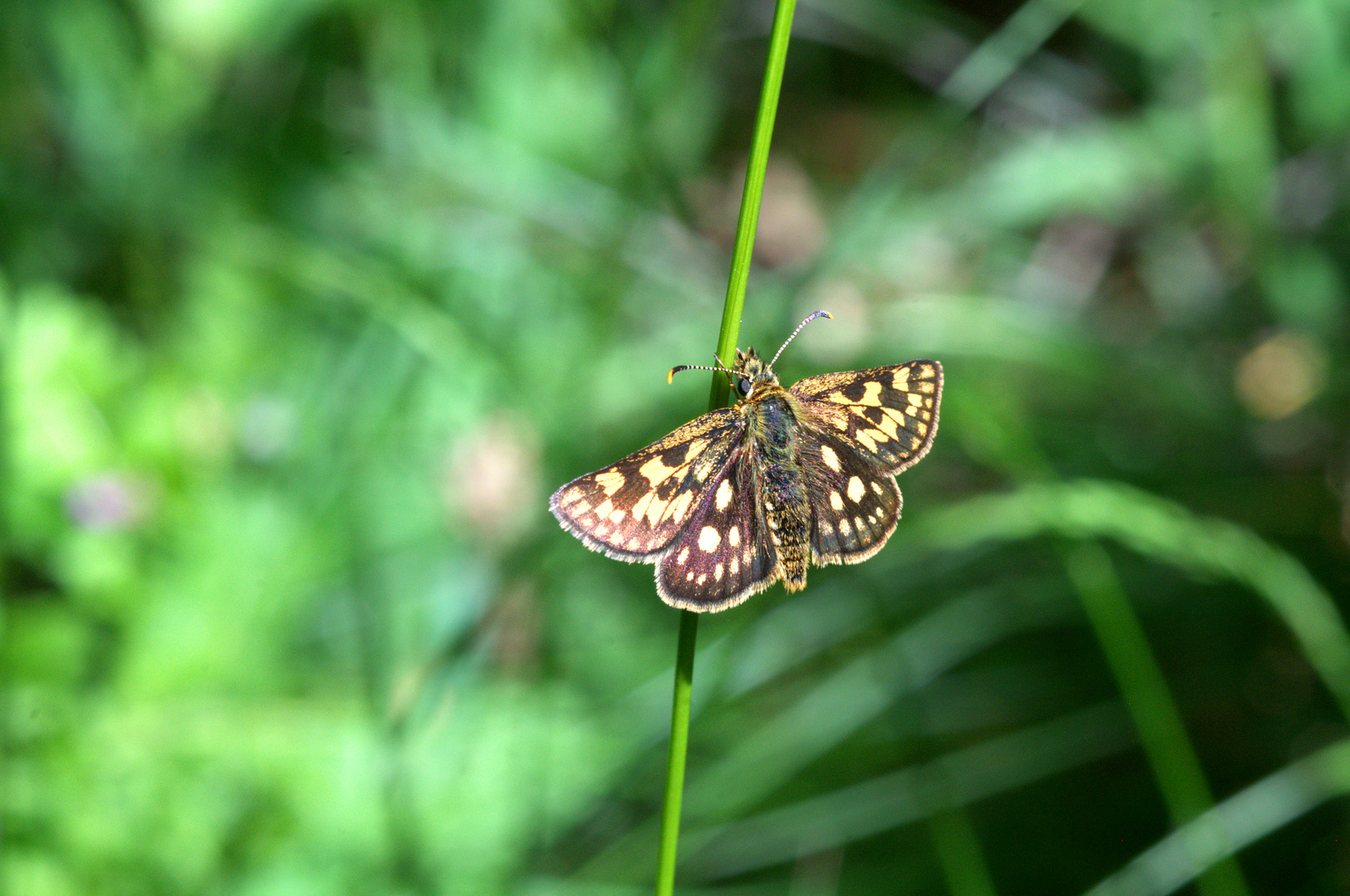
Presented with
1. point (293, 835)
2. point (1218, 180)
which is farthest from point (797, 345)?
point (293, 835)

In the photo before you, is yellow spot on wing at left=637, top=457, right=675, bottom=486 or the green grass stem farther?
yellow spot on wing at left=637, top=457, right=675, bottom=486

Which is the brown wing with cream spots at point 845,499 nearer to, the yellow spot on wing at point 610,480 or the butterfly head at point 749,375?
the butterfly head at point 749,375

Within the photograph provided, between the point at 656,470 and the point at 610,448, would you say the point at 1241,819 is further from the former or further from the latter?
the point at 610,448

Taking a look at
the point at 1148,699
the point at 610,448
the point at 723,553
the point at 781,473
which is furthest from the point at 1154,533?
the point at 610,448

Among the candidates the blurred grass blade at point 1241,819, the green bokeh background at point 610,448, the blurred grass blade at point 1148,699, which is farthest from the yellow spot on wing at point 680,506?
the blurred grass blade at point 1241,819

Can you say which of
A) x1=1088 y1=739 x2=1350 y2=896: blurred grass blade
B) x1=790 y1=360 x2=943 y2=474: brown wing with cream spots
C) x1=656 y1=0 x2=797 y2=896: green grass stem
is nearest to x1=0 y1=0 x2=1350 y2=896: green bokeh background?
x1=1088 y1=739 x2=1350 y2=896: blurred grass blade

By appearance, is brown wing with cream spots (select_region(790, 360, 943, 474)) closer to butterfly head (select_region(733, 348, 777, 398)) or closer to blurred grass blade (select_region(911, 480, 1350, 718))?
butterfly head (select_region(733, 348, 777, 398))
